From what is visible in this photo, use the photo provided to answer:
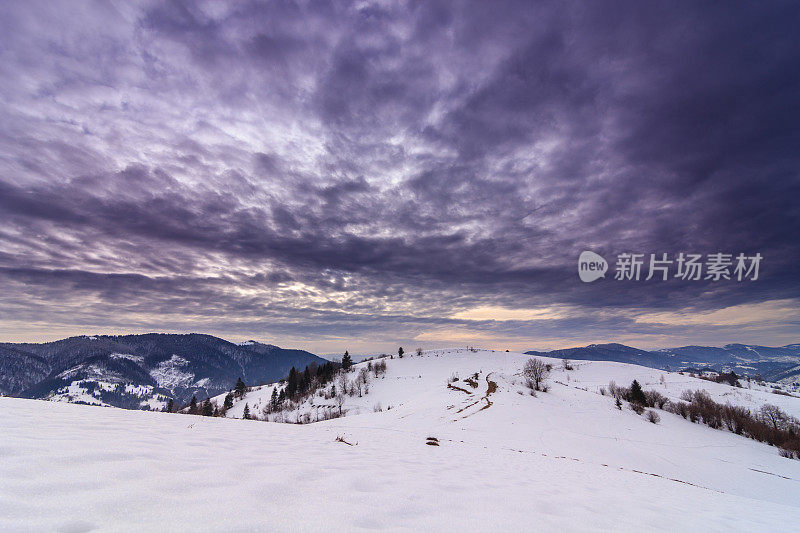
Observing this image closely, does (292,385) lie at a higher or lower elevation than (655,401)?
lower

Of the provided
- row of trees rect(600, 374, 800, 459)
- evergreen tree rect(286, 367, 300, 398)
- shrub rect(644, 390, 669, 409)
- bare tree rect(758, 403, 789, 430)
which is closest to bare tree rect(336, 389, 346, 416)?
evergreen tree rect(286, 367, 300, 398)

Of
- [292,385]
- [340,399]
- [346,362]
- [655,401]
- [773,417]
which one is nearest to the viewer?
[773,417]

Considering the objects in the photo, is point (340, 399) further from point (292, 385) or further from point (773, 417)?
point (773, 417)

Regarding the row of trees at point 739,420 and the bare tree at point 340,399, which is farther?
the bare tree at point 340,399

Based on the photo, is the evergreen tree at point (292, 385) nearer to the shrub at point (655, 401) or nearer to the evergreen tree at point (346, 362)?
the evergreen tree at point (346, 362)

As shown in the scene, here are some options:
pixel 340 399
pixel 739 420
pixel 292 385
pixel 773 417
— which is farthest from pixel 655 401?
pixel 292 385

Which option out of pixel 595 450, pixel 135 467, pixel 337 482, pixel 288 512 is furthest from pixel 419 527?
pixel 595 450

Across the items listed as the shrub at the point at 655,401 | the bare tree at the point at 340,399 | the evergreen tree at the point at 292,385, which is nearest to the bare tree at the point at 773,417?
the shrub at the point at 655,401

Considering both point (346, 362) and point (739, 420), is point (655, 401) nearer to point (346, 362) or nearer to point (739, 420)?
point (739, 420)

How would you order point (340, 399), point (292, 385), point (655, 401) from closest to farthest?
point (655, 401) < point (340, 399) < point (292, 385)

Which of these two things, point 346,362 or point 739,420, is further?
point 346,362

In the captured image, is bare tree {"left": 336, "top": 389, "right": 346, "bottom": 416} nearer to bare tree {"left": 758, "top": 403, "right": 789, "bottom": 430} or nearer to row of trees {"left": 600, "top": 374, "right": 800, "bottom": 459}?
row of trees {"left": 600, "top": 374, "right": 800, "bottom": 459}

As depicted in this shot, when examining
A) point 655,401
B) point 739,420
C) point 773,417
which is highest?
point 655,401

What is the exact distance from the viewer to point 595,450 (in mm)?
23531
